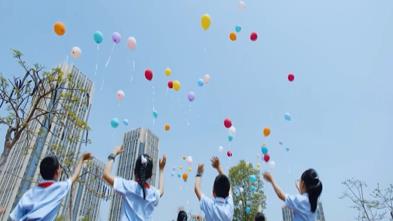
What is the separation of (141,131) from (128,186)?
2046 inches

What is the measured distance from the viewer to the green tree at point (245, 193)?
1430cm

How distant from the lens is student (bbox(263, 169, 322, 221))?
7.21ft

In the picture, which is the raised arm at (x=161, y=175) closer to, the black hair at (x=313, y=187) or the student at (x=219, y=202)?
the student at (x=219, y=202)

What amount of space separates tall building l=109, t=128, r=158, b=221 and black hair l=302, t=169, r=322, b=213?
45969 millimetres

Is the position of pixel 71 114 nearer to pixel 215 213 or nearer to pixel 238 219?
pixel 215 213

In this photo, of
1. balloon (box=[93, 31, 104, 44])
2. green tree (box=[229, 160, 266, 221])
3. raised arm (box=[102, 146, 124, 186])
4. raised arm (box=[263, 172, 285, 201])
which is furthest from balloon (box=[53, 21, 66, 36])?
green tree (box=[229, 160, 266, 221])

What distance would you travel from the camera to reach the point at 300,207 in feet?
7.21

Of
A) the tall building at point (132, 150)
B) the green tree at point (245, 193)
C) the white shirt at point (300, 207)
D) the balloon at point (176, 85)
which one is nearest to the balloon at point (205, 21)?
the balloon at point (176, 85)

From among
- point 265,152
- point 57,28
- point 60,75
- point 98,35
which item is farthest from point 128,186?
point 60,75

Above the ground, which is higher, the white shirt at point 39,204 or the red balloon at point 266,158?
the red balloon at point 266,158

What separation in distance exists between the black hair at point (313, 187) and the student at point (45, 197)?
1.91 metres

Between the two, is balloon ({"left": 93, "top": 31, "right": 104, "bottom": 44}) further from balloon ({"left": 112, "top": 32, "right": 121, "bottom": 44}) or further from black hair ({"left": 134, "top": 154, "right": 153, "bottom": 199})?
black hair ({"left": 134, "top": 154, "right": 153, "bottom": 199})

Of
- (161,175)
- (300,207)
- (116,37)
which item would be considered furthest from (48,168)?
(116,37)

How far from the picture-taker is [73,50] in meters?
6.25
